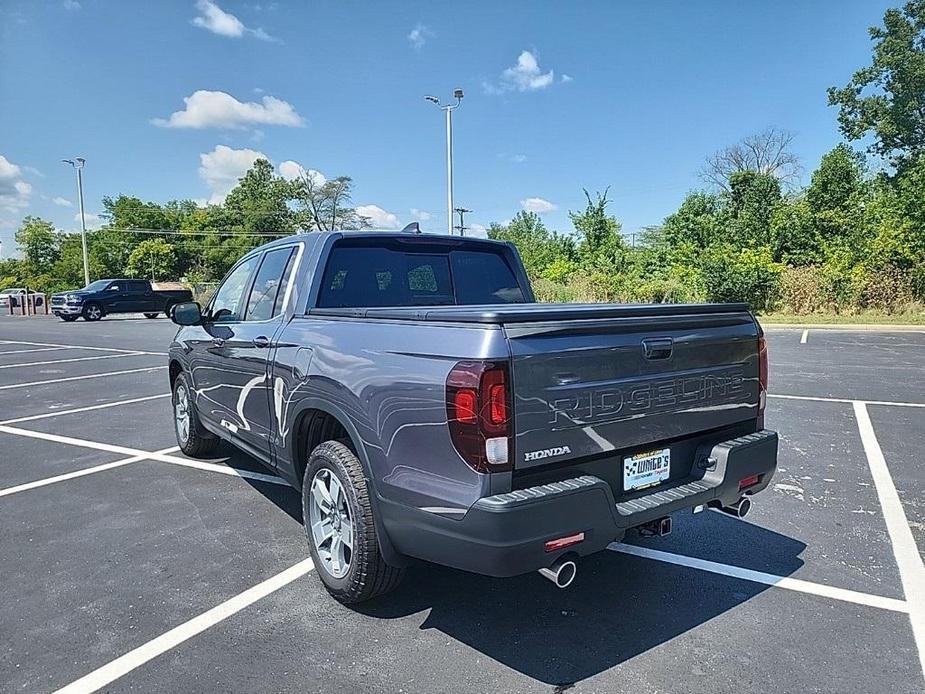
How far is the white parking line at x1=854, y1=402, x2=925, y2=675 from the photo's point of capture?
3.02 metres

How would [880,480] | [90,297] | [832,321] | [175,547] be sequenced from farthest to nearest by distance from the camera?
[90,297] < [832,321] < [880,480] < [175,547]

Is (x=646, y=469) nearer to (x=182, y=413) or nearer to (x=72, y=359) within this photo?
(x=182, y=413)

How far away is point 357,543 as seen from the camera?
2.98m

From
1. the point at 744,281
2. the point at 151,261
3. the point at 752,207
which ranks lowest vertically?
the point at 744,281

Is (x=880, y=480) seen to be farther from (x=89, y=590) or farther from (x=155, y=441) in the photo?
(x=155, y=441)

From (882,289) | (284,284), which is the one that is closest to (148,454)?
(284,284)

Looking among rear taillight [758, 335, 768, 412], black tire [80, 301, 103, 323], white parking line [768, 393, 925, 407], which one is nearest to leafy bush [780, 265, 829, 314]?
white parking line [768, 393, 925, 407]

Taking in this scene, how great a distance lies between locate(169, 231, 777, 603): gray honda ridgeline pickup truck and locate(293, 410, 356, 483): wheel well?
1 cm

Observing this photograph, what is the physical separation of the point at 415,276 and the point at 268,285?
101 centimetres

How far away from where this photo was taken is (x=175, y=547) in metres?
3.97

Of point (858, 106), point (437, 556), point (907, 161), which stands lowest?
point (437, 556)

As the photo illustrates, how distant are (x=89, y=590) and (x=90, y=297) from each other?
94.5 ft

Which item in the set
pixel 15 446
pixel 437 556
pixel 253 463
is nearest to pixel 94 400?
pixel 15 446

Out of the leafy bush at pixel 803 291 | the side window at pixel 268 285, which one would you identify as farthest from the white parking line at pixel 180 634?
the leafy bush at pixel 803 291
